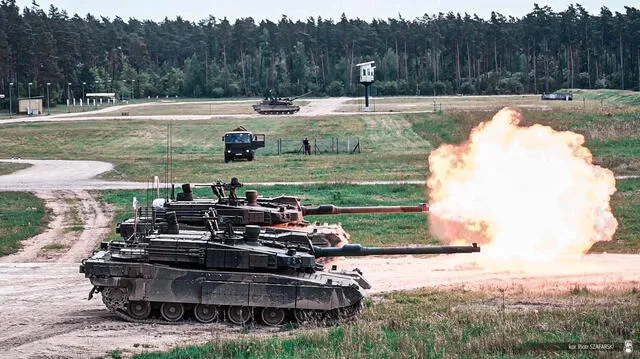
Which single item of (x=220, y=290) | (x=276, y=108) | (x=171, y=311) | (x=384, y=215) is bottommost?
(x=171, y=311)

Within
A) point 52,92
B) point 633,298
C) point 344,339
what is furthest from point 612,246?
point 52,92

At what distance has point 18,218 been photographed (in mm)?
47719

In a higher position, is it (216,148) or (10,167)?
(216,148)

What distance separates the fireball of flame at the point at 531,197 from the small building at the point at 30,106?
9735 cm

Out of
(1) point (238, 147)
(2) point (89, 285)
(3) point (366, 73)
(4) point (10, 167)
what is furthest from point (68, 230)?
(3) point (366, 73)

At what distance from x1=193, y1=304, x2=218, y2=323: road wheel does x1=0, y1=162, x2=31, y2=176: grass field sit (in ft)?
149

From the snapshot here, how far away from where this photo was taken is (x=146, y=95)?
170000 mm

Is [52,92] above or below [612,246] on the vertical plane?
above

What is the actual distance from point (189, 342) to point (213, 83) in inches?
5769

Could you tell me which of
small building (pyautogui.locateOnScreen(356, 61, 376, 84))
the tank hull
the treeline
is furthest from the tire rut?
the treeline

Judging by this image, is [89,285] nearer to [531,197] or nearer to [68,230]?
[68,230]

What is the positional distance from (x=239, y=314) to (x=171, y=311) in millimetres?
1797

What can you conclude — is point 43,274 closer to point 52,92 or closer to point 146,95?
point 52,92

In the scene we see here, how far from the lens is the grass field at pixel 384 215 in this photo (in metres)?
39.4
